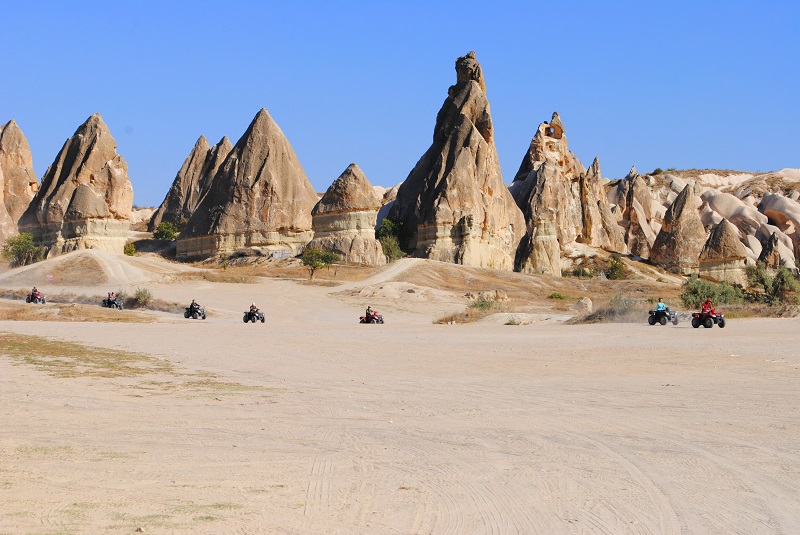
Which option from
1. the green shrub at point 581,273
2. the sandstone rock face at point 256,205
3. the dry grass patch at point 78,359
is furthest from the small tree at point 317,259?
the dry grass patch at point 78,359

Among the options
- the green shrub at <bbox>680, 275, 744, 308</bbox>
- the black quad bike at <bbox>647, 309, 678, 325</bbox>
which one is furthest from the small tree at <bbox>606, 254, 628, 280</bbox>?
the black quad bike at <bbox>647, 309, 678, 325</bbox>

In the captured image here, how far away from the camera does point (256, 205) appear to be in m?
49.0

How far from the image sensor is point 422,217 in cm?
5175

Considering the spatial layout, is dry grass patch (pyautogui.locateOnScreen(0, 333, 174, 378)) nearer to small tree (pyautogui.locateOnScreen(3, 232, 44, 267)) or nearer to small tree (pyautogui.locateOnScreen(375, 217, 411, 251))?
small tree (pyautogui.locateOnScreen(3, 232, 44, 267))

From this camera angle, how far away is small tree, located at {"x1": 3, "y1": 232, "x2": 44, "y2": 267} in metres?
46.4

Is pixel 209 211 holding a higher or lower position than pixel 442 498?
higher

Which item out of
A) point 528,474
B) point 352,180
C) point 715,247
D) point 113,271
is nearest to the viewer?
point 528,474

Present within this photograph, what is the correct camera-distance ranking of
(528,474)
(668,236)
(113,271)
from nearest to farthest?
(528,474), (113,271), (668,236)

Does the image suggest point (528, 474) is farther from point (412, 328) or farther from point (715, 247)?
point (715, 247)

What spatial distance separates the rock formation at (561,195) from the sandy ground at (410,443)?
43743 mm

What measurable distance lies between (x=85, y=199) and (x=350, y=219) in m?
12.8

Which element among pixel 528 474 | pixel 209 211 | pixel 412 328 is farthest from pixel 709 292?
pixel 209 211

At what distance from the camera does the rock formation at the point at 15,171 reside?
64375mm

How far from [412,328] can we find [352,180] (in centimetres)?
2566
